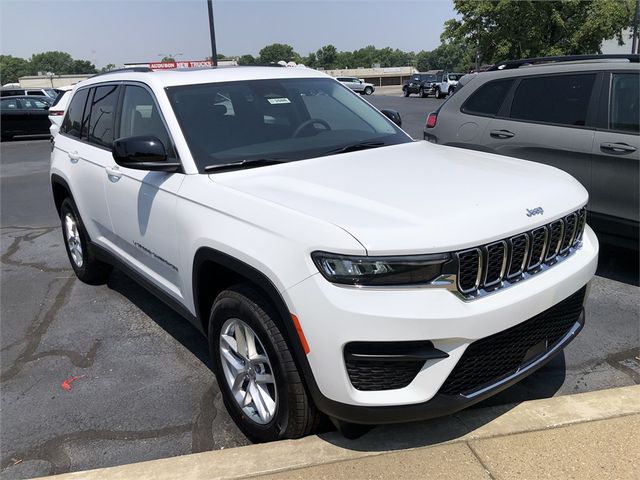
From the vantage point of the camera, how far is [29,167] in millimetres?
13523

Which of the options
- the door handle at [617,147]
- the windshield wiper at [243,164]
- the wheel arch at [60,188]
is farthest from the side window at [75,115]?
the door handle at [617,147]

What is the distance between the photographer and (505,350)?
2.46 metres

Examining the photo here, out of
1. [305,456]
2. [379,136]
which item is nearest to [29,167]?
[379,136]

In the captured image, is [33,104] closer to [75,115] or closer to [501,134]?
[75,115]

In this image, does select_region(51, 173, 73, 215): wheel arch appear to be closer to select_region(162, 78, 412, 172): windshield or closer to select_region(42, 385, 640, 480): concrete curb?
select_region(162, 78, 412, 172): windshield

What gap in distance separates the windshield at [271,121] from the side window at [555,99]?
197 centimetres

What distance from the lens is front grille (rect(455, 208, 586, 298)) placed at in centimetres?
228

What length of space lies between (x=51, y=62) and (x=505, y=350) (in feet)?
514

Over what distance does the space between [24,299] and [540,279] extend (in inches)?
176

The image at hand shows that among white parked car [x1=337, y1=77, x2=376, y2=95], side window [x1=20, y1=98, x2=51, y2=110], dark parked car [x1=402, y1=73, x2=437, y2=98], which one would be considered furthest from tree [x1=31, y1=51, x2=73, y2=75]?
side window [x1=20, y1=98, x2=51, y2=110]

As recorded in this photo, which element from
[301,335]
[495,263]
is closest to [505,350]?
[495,263]

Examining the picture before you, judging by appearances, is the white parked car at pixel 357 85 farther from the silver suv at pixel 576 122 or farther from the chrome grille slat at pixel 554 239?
the chrome grille slat at pixel 554 239

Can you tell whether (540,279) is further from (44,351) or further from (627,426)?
(44,351)

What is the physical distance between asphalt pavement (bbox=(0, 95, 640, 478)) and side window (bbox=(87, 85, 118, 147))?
1421mm
